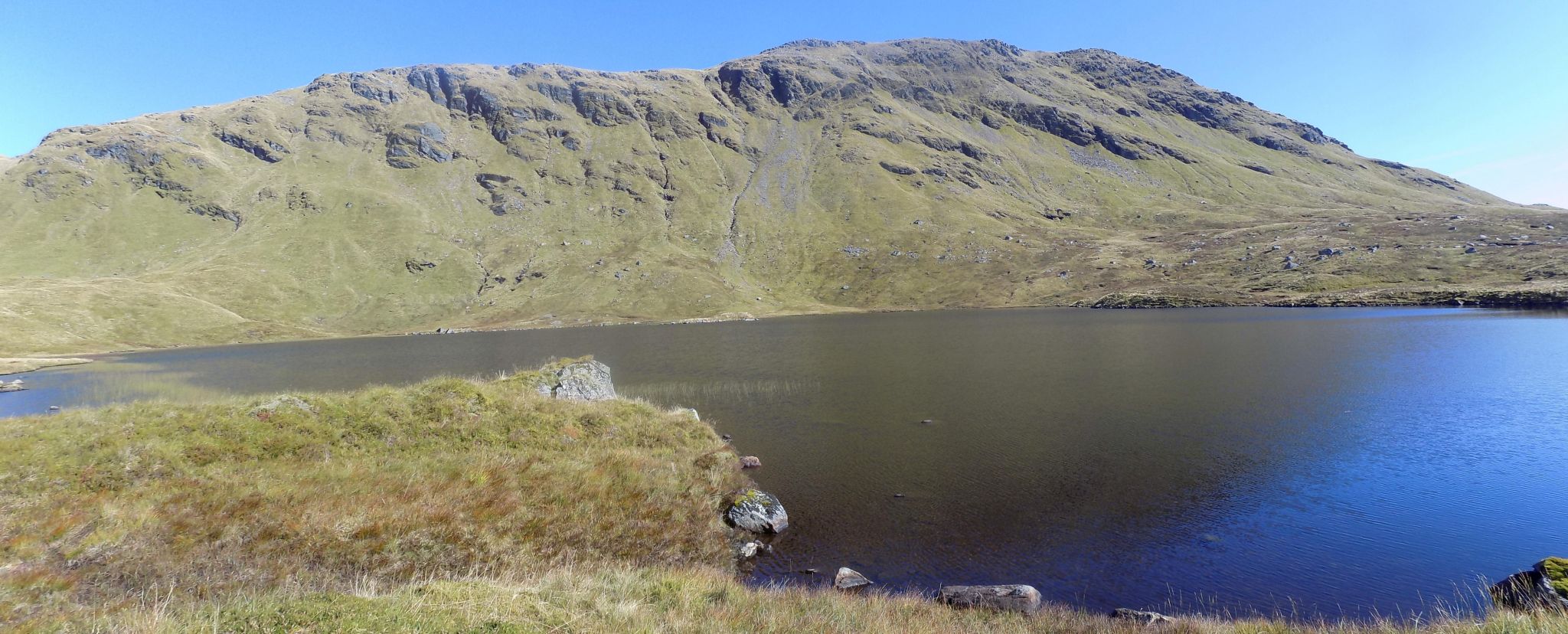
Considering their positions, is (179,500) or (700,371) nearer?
(179,500)

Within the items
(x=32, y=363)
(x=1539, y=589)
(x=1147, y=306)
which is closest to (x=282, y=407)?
(x=1539, y=589)

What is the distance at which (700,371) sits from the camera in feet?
196

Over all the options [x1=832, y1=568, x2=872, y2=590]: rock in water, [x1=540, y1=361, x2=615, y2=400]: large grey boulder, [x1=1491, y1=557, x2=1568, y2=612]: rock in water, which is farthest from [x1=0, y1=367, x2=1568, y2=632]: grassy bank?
[x1=540, y1=361, x2=615, y2=400]: large grey boulder

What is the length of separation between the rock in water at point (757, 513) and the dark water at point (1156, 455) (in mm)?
715

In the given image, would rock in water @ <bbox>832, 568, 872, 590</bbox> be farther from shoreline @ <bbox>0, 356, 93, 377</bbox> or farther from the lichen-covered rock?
shoreline @ <bbox>0, 356, 93, 377</bbox>

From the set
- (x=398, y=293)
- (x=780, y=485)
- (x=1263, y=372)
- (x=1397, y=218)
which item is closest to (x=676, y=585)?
(x=780, y=485)

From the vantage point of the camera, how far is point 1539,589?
12.8 m

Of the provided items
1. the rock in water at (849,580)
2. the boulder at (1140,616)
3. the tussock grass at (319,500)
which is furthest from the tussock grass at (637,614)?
the tussock grass at (319,500)

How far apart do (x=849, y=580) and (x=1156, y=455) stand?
18.5 meters

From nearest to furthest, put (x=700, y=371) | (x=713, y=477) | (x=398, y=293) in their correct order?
(x=713, y=477), (x=700, y=371), (x=398, y=293)

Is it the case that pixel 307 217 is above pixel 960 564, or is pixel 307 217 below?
above

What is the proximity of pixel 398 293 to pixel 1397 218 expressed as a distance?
962 ft

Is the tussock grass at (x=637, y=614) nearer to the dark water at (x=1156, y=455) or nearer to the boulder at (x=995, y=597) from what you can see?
the boulder at (x=995, y=597)

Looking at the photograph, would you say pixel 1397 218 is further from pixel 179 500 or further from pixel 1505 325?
pixel 179 500
